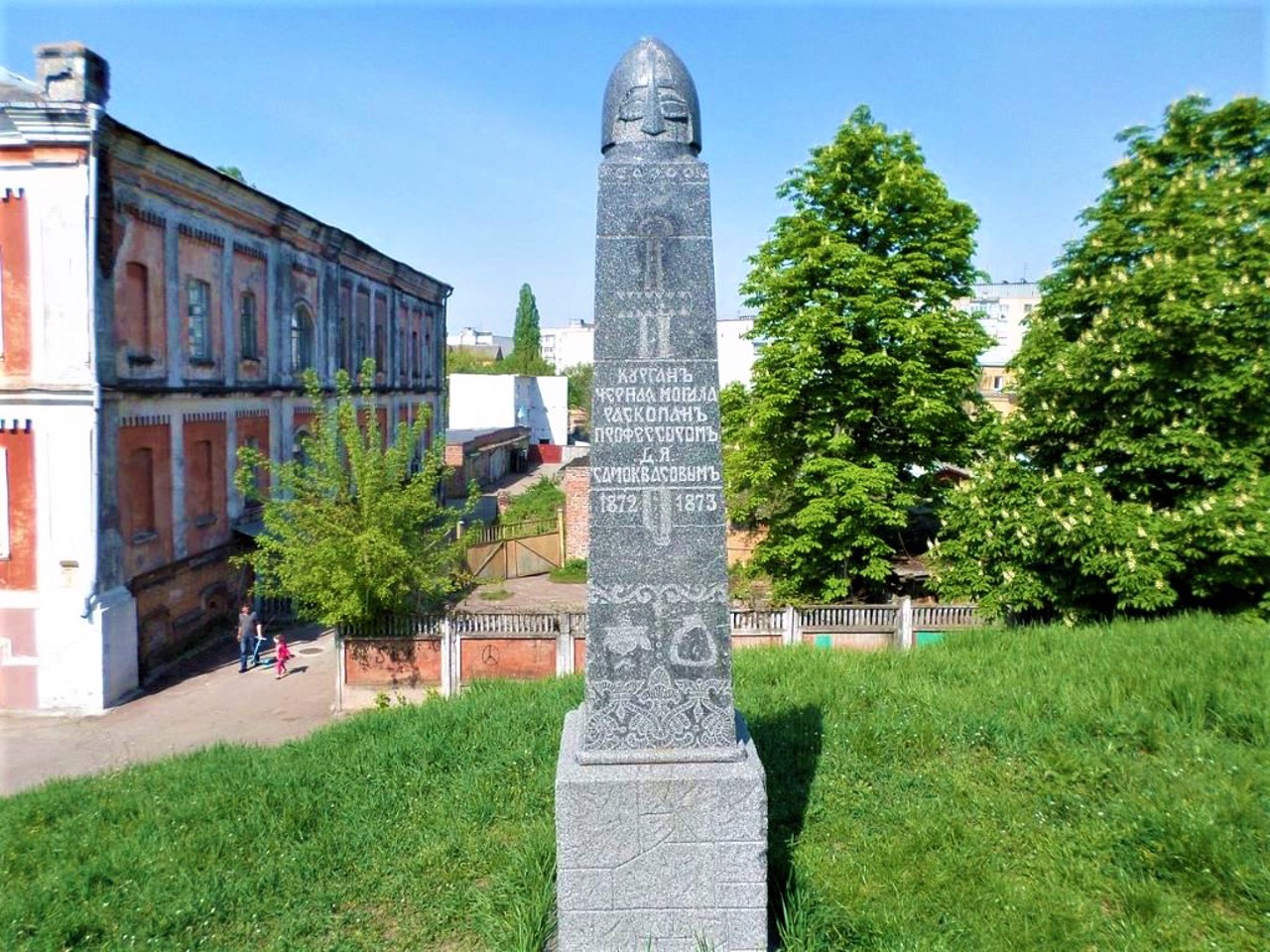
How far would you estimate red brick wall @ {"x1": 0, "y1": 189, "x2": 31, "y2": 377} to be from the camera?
46.2ft

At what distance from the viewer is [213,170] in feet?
57.7

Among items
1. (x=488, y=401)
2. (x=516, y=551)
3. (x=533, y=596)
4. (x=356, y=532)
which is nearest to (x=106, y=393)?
(x=356, y=532)

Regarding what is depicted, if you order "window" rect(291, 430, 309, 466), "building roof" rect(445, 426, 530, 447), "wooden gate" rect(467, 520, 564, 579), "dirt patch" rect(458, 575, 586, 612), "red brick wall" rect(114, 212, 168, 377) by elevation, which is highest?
"red brick wall" rect(114, 212, 168, 377)

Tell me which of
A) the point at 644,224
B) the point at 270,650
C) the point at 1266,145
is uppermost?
the point at 1266,145

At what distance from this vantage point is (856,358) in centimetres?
1545

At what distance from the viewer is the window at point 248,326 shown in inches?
787

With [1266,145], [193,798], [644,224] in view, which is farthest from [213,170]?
[1266,145]

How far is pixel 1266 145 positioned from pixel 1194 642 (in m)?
9.53

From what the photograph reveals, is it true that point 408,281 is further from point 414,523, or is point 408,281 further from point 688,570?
point 688,570

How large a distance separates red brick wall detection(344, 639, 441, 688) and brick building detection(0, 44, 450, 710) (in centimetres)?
432

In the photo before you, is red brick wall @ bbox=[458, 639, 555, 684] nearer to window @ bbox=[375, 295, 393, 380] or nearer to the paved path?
the paved path

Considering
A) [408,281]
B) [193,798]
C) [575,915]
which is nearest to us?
[575,915]

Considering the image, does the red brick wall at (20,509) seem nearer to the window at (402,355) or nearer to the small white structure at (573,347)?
the window at (402,355)

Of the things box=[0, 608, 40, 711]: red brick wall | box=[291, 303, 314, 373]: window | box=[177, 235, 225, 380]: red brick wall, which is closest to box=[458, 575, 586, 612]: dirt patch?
box=[177, 235, 225, 380]: red brick wall
